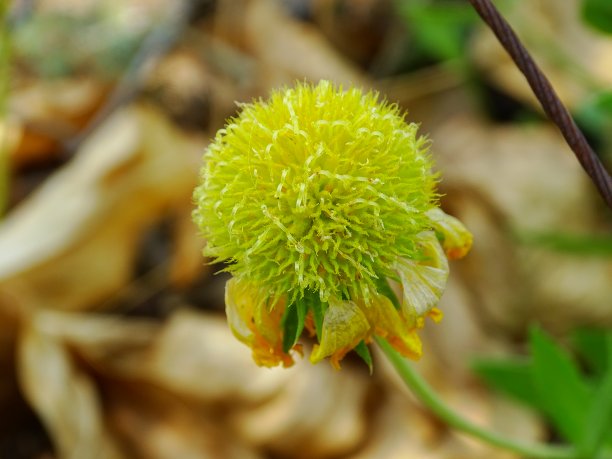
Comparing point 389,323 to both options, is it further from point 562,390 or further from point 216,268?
point 216,268

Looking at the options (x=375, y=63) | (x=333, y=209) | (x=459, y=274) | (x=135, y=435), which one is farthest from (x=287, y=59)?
(x=333, y=209)

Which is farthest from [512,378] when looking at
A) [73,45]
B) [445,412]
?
[73,45]

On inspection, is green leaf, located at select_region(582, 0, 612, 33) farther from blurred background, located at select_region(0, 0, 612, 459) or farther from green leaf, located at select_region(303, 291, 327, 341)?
green leaf, located at select_region(303, 291, 327, 341)

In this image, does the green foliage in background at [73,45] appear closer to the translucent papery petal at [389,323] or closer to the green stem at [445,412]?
the green stem at [445,412]

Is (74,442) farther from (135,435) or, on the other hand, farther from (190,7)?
(190,7)

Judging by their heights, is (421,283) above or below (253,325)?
above

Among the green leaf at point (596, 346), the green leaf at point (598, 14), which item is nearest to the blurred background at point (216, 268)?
the green leaf at point (598, 14)
